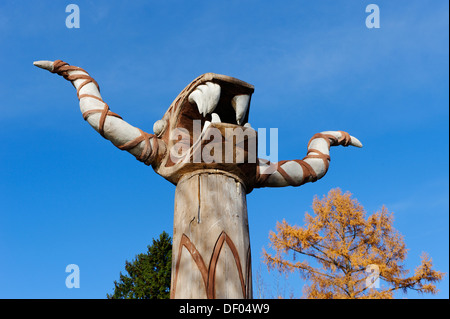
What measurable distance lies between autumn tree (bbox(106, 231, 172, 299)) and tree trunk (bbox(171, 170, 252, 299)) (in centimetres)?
716

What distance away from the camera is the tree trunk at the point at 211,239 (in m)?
2.75

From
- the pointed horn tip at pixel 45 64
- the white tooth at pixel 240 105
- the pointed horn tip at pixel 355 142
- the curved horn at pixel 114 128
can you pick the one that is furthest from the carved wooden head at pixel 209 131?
the pointed horn tip at pixel 355 142

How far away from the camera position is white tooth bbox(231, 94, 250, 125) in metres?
3.24

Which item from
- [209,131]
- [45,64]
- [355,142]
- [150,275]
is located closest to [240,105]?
[209,131]

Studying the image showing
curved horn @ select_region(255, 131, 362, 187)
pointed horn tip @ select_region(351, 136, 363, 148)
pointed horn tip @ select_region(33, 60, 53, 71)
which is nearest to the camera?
curved horn @ select_region(255, 131, 362, 187)

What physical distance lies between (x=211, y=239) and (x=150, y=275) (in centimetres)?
778

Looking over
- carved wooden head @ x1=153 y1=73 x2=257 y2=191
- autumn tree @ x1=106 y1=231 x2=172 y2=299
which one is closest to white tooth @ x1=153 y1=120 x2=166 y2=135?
carved wooden head @ x1=153 y1=73 x2=257 y2=191

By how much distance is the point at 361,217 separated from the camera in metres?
14.3

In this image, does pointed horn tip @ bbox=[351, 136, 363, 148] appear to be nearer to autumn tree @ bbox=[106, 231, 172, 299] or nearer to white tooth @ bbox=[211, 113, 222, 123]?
white tooth @ bbox=[211, 113, 222, 123]

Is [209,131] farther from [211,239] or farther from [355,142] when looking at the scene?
[355,142]

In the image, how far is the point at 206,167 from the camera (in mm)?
3098

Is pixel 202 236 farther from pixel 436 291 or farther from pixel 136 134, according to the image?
pixel 436 291
